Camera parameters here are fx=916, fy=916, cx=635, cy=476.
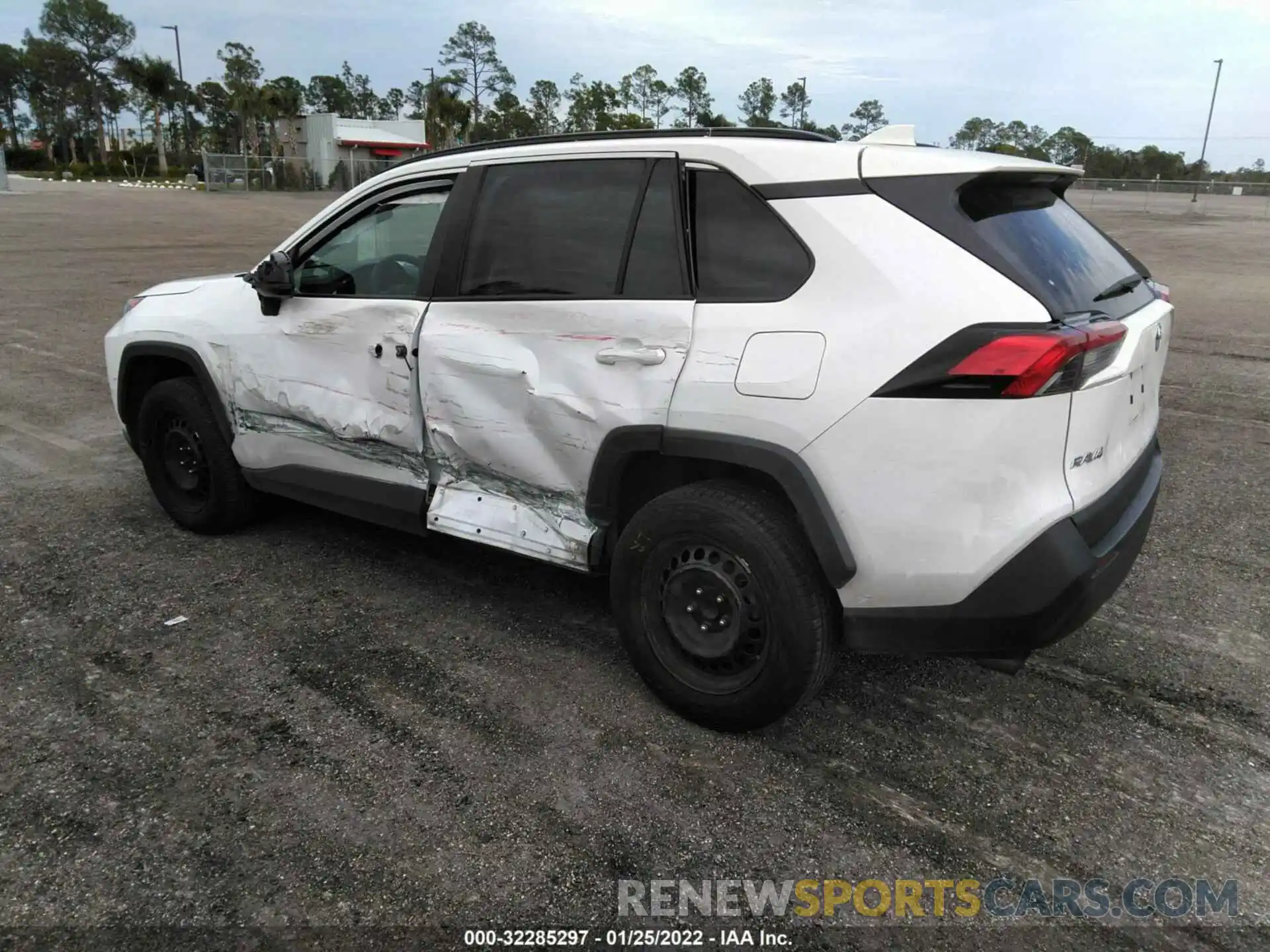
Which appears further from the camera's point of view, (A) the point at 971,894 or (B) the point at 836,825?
(B) the point at 836,825

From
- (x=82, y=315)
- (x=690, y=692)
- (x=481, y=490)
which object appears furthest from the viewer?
(x=82, y=315)

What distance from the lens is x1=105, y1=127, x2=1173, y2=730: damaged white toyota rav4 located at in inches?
97.6

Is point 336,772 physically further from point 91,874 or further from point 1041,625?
point 1041,625

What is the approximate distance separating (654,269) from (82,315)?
1040 cm

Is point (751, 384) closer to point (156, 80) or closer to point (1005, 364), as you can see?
point (1005, 364)

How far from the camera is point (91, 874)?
7.84 ft

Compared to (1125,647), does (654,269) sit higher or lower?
higher

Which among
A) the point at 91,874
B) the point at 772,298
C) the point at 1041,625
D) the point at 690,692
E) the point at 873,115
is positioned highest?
the point at 873,115

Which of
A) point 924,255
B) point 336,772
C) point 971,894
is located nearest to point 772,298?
point 924,255

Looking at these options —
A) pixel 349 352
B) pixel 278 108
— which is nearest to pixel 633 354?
pixel 349 352

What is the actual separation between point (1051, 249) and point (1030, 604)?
1071 mm

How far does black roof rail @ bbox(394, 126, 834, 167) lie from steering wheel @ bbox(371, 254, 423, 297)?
0.43 meters

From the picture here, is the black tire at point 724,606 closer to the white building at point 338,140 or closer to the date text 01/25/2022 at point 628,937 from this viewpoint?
the date text 01/25/2022 at point 628,937

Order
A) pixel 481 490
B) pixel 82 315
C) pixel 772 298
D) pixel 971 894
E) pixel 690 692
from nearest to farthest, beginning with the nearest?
pixel 971 894
pixel 772 298
pixel 690 692
pixel 481 490
pixel 82 315
